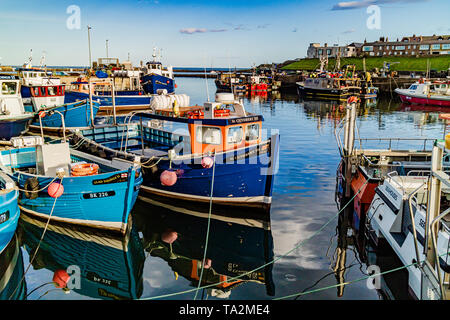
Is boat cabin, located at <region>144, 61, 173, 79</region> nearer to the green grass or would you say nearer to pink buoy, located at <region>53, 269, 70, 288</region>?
pink buoy, located at <region>53, 269, 70, 288</region>

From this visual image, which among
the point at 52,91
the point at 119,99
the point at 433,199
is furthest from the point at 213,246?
the point at 119,99

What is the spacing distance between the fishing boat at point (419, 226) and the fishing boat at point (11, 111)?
79.0ft

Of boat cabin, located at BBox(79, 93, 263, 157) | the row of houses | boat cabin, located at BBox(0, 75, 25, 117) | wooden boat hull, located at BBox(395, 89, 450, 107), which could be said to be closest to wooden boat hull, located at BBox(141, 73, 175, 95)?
boat cabin, located at BBox(0, 75, 25, 117)

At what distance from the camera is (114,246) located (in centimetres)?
1133

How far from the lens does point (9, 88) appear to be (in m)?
26.1

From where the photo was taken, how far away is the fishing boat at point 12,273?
8872mm

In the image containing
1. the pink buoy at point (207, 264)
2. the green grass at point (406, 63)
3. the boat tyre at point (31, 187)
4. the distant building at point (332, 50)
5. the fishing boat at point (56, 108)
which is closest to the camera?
the pink buoy at point (207, 264)

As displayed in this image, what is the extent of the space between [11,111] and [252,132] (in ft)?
66.1

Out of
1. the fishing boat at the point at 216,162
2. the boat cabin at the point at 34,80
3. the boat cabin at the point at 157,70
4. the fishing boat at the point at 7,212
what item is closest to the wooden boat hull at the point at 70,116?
the boat cabin at the point at 34,80

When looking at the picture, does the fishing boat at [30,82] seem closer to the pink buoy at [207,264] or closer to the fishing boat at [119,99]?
the fishing boat at [119,99]

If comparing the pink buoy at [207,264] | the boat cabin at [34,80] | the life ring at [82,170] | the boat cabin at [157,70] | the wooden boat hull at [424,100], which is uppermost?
the boat cabin at [157,70]

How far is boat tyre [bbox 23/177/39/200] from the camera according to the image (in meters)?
11.5

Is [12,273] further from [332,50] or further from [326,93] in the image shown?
[332,50]

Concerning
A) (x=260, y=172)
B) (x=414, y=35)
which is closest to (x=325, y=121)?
(x=260, y=172)
